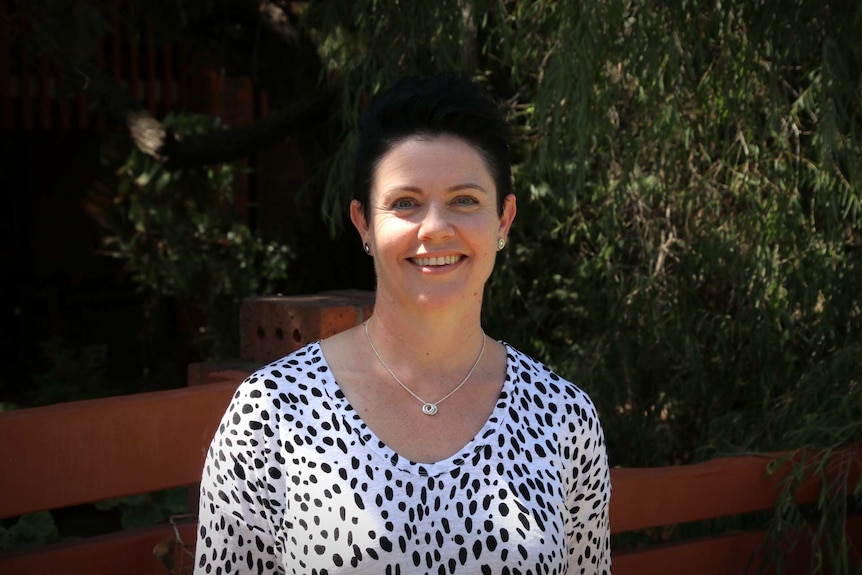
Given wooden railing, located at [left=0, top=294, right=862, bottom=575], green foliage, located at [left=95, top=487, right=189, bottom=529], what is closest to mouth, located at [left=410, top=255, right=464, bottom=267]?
wooden railing, located at [left=0, top=294, right=862, bottom=575]

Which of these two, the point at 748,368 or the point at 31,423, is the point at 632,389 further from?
the point at 31,423

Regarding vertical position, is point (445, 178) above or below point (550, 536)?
above

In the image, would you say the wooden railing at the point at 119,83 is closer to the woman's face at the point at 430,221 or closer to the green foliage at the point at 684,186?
the green foliage at the point at 684,186

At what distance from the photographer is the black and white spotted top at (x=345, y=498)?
1.67m

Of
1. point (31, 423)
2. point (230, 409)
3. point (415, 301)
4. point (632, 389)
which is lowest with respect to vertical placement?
point (632, 389)

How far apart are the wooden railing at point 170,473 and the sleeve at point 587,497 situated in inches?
36.8

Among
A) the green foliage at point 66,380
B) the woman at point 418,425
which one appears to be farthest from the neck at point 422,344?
the green foliage at point 66,380

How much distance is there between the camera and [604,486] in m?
1.89

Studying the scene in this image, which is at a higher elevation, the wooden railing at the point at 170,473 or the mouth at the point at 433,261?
the mouth at the point at 433,261

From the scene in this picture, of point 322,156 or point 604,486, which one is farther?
point 322,156

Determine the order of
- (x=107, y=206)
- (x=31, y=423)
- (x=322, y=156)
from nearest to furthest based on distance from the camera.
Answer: (x=31, y=423) → (x=322, y=156) → (x=107, y=206)

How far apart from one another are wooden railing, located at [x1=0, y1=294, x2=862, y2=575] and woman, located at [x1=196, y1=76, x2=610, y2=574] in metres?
0.73

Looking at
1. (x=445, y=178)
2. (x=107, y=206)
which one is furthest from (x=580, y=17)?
(x=107, y=206)

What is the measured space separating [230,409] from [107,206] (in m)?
5.68
